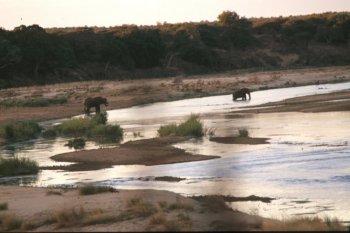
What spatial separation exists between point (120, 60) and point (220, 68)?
1642 cm

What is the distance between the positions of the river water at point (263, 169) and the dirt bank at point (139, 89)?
1692cm

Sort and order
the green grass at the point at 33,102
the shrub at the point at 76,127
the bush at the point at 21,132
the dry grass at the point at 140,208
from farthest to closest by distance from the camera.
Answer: the green grass at the point at 33,102
the shrub at the point at 76,127
the bush at the point at 21,132
the dry grass at the point at 140,208

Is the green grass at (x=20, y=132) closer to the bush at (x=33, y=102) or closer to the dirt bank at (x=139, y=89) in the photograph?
the dirt bank at (x=139, y=89)

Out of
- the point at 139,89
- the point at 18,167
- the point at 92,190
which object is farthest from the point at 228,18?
the point at 92,190

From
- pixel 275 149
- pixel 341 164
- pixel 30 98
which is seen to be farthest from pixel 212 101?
pixel 341 164

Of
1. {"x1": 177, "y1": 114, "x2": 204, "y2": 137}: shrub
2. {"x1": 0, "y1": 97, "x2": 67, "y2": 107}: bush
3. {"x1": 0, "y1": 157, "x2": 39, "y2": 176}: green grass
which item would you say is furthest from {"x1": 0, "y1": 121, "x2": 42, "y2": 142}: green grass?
{"x1": 0, "y1": 97, "x2": 67, "y2": 107}: bush

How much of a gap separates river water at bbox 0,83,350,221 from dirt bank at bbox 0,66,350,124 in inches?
666

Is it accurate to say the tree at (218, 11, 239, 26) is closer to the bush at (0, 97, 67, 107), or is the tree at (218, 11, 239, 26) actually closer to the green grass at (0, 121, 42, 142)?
the bush at (0, 97, 67, 107)

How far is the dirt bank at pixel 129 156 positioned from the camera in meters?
23.3

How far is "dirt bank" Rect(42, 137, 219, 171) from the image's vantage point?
23.3 m

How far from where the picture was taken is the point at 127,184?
18.9 m

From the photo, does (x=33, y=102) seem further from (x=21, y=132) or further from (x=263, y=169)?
(x=263, y=169)

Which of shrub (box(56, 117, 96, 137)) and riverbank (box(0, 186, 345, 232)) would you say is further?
shrub (box(56, 117, 96, 137))

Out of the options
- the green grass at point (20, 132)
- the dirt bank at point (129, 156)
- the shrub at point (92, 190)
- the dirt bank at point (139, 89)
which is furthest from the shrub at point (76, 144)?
the dirt bank at point (139, 89)
